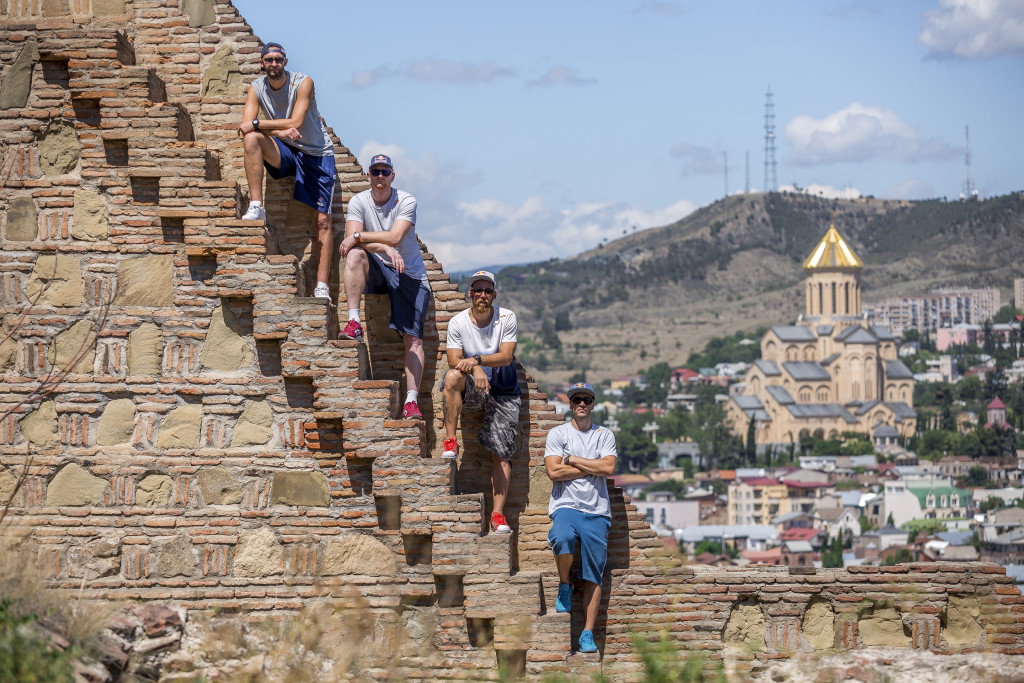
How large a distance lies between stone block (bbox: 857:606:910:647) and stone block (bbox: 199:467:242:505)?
477cm

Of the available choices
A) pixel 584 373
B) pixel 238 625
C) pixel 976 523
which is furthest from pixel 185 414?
pixel 584 373

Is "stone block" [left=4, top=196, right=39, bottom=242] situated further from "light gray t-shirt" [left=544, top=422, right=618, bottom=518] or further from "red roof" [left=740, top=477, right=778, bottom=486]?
"red roof" [left=740, top=477, right=778, bottom=486]

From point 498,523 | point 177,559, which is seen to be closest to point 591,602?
point 498,523

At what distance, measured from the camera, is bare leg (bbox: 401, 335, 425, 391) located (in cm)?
927

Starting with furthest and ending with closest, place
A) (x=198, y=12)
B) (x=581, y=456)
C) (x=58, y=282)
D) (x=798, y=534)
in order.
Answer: (x=798, y=534)
(x=198, y=12)
(x=58, y=282)
(x=581, y=456)

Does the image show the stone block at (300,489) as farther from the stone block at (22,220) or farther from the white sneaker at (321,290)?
the stone block at (22,220)

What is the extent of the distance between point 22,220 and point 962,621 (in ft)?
25.0

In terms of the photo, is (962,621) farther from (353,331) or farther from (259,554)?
(259,554)

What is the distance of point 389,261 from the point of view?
30.3ft

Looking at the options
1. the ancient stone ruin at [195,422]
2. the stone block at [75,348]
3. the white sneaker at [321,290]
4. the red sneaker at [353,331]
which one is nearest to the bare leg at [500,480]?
the ancient stone ruin at [195,422]

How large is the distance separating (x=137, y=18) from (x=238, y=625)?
4759 millimetres

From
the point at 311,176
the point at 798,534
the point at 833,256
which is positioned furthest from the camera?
the point at 833,256

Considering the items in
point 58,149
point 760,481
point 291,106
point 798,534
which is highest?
point 291,106

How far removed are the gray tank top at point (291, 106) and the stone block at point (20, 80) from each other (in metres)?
1.60
